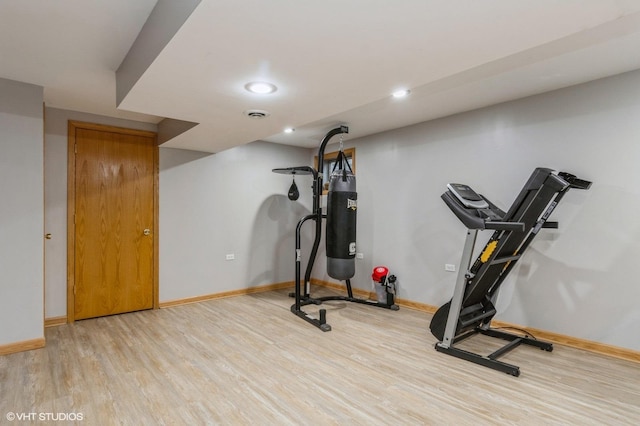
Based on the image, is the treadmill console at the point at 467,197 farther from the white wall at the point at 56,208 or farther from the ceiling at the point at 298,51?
the white wall at the point at 56,208

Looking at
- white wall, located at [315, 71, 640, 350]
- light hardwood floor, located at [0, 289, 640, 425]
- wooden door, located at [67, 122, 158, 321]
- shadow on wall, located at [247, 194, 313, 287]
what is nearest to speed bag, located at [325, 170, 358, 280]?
white wall, located at [315, 71, 640, 350]

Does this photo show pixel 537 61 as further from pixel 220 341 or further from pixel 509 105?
pixel 220 341

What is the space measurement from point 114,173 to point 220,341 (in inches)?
100

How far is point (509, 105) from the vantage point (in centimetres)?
376

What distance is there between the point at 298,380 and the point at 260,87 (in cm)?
224

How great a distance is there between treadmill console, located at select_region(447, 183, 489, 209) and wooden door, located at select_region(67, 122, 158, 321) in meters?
3.74

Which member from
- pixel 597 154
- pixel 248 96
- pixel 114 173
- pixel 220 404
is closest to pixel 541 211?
pixel 597 154

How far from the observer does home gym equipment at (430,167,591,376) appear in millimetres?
2836

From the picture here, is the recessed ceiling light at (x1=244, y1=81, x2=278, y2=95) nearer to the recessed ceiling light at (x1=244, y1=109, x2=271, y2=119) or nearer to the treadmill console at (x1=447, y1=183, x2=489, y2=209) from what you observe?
the recessed ceiling light at (x1=244, y1=109, x2=271, y2=119)

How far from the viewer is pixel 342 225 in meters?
4.57

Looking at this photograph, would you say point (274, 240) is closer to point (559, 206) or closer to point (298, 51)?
point (559, 206)

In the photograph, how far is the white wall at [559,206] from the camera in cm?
303

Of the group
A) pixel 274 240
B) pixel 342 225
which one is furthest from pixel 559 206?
pixel 274 240

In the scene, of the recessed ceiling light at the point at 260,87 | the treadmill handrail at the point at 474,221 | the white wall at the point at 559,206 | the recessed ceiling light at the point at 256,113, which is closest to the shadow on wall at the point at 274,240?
the white wall at the point at 559,206
